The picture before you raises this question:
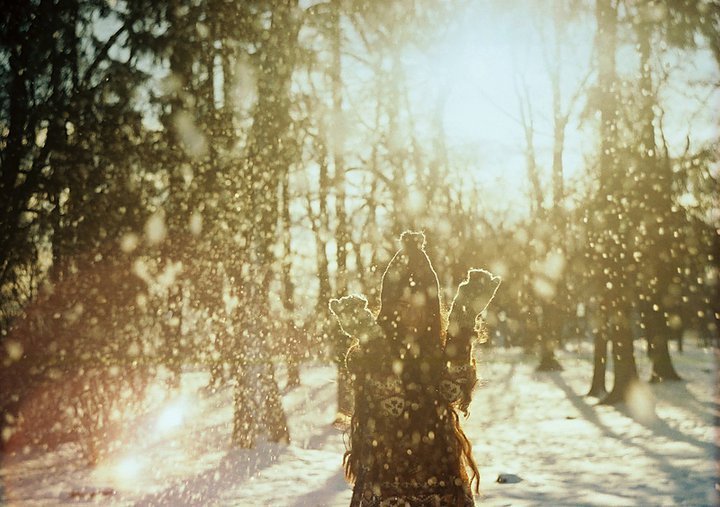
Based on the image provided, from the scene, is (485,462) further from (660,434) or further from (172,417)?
(172,417)

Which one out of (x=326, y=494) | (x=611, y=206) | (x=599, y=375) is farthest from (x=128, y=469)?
(x=599, y=375)

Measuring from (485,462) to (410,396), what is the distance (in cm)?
811

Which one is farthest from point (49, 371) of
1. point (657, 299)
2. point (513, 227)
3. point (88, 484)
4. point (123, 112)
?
point (513, 227)

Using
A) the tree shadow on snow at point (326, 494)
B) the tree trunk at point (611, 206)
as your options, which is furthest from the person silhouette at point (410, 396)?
the tree trunk at point (611, 206)

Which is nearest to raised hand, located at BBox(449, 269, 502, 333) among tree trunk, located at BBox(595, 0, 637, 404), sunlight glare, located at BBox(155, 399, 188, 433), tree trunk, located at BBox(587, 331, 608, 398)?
sunlight glare, located at BBox(155, 399, 188, 433)

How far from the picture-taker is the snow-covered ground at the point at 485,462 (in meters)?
8.39

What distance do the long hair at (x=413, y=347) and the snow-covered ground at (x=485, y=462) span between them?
0.50m

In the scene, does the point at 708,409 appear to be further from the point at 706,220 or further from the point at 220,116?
the point at 220,116

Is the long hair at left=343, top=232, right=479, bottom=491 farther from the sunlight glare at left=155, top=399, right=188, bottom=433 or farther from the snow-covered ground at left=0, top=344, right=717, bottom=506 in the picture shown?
the sunlight glare at left=155, top=399, right=188, bottom=433

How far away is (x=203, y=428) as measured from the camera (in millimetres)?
16516

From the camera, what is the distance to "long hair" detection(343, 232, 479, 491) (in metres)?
3.91

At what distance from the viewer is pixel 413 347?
3.94 meters

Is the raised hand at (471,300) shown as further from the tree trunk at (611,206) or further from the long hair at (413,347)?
the tree trunk at (611,206)

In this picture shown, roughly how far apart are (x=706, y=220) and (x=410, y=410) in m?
18.2
